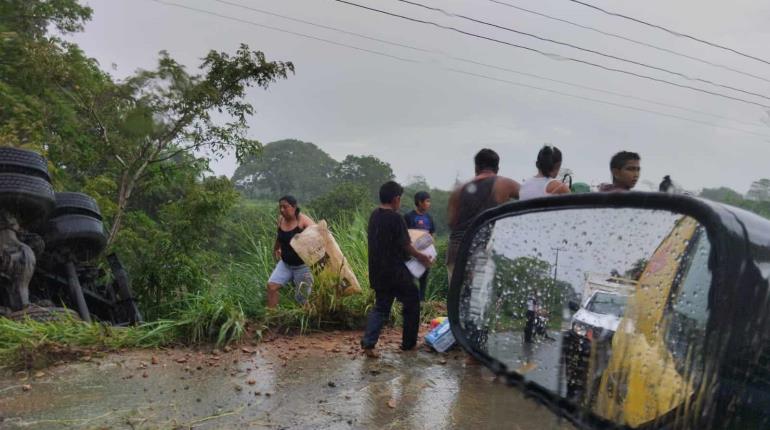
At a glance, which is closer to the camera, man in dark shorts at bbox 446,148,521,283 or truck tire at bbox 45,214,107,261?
man in dark shorts at bbox 446,148,521,283

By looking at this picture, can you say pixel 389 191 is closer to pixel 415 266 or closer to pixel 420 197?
pixel 415 266

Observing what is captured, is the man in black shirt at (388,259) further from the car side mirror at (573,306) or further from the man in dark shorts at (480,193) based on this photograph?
the car side mirror at (573,306)

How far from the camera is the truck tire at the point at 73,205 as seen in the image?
673 centimetres

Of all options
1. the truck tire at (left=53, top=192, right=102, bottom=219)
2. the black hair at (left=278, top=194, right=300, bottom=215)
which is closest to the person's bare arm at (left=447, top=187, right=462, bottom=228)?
the black hair at (left=278, top=194, right=300, bottom=215)

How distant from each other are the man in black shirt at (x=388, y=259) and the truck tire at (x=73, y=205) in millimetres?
3922

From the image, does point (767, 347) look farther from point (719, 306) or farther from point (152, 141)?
point (152, 141)

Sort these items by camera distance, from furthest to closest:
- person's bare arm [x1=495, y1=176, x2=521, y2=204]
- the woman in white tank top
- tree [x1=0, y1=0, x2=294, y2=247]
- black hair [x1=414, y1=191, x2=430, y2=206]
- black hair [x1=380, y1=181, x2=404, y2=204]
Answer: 1. tree [x1=0, y1=0, x2=294, y2=247]
2. black hair [x1=414, y1=191, x2=430, y2=206]
3. black hair [x1=380, y1=181, x2=404, y2=204]
4. person's bare arm [x1=495, y1=176, x2=521, y2=204]
5. the woman in white tank top

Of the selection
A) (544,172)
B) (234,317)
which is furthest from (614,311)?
(234,317)

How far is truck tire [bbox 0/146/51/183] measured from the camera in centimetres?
568

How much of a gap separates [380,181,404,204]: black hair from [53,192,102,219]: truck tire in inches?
158

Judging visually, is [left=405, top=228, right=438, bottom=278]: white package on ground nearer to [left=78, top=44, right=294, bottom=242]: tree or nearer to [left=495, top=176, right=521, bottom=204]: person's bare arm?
[left=495, top=176, right=521, bottom=204]: person's bare arm

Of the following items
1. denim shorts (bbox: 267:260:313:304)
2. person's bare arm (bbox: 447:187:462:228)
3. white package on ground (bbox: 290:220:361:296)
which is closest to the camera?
person's bare arm (bbox: 447:187:462:228)

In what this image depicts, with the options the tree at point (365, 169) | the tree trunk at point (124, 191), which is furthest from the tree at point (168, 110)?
the tree at point (365, 169)

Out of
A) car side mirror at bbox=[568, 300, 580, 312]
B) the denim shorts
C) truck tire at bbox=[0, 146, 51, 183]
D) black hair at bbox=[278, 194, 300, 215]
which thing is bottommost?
the denim shorts
